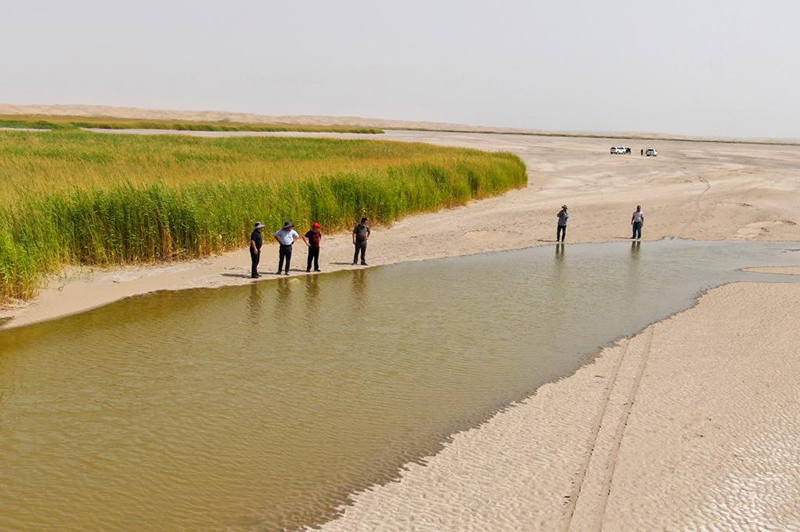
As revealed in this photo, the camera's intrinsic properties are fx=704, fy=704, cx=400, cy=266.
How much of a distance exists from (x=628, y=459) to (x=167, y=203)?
14.9 meters

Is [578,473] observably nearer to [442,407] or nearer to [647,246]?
[442,407]

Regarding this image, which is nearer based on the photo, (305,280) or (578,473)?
(578,473)

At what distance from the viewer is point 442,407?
985 cm

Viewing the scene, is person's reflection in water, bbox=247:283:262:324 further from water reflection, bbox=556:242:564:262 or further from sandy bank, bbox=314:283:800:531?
water reflection, bbox=556:242:564:262

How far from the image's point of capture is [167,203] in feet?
63.3

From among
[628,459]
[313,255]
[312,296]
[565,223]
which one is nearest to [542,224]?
[565,223]

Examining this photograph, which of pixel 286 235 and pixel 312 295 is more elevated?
pixel 286 235

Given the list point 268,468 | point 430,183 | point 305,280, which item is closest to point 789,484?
point 268,468

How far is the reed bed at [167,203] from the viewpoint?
1672 centimetres

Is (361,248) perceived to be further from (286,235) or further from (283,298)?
(283,298)

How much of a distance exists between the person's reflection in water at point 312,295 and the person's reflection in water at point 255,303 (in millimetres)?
1064

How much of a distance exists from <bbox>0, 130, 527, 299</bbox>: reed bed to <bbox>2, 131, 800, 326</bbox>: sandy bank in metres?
0.65

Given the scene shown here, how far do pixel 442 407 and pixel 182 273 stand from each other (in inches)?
428

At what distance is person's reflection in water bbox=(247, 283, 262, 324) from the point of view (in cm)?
1475
